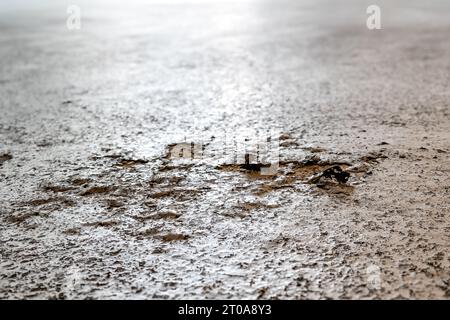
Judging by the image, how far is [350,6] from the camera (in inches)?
207

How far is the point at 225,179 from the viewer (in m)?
1.29

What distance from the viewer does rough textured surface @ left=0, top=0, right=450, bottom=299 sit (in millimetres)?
924

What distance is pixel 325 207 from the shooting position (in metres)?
1.13

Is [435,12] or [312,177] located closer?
[312,177]

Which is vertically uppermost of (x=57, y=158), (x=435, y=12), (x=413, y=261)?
(x=435, y=12)

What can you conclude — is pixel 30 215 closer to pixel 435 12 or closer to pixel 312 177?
pixel 312 177

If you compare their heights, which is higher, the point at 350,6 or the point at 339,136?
the point at 350,6

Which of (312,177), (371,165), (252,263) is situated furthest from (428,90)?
(252,263)

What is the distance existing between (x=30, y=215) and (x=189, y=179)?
43cm

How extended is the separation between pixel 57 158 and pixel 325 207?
870mm

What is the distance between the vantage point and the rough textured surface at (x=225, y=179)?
924 millimetres

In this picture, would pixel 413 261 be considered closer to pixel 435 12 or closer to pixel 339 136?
pixel 339 136

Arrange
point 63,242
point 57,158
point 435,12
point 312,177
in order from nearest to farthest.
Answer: point 63,242 → point 312,177 → point 57,158 → point 435,12

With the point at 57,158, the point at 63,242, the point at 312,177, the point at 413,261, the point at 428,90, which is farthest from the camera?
the point at 428,90
